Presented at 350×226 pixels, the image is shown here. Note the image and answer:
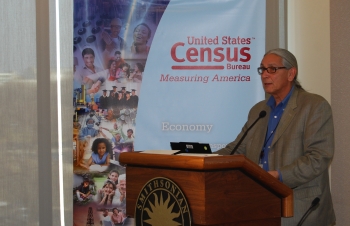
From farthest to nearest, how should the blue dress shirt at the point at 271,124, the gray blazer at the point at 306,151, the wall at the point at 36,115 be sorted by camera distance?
1. the wall at the point at 36,115
2. the blue dress shirt at the point at 271,124
3. the gray blazer at the point at 306,151

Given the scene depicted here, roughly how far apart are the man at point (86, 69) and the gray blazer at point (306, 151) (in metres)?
1.75

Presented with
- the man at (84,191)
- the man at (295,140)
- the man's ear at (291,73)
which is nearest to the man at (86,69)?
the man at (84,191)

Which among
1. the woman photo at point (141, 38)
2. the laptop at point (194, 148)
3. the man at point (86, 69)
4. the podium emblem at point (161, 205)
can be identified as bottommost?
the podium emblem at point (161, 205)

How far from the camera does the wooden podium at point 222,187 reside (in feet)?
6.95

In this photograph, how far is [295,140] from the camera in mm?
3057

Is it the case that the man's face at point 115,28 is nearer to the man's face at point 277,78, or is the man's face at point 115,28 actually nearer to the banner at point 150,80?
the banner at point 150,80

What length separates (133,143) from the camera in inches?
175

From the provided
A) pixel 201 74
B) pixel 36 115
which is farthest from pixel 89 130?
pixel 201 74

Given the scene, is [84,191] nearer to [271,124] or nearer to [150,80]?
[150,80]

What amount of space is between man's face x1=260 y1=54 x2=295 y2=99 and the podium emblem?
48.4 inches

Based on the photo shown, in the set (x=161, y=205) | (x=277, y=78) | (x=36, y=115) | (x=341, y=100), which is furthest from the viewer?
(x=36, y=115)

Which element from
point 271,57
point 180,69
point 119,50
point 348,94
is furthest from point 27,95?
point 348,94

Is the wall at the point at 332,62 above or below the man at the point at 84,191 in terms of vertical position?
above

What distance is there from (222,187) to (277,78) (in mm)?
1236
